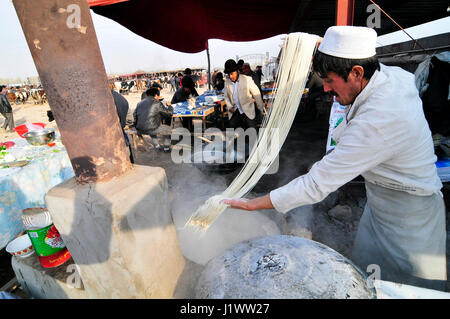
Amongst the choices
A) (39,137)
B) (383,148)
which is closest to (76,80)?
(383,148)

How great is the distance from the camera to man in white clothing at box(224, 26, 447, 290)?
1052mm

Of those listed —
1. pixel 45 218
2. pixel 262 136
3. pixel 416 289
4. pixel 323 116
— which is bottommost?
pixel 323 116

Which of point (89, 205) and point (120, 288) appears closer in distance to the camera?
point (89, 205)

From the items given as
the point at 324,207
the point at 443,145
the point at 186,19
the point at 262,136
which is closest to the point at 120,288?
the point at 262,136

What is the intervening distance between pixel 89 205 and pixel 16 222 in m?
2.50

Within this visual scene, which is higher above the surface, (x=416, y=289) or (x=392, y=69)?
(x=392, y=69)

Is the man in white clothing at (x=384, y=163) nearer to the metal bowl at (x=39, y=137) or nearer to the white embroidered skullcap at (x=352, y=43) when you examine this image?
the white embroidered skullcap at (x=352, y=43)

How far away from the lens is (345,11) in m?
2.32

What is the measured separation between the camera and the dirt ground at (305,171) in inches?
106

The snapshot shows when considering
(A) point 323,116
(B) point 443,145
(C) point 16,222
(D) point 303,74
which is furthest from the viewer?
(A) point 323,116

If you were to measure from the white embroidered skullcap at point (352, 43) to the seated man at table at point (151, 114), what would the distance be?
4.85 m

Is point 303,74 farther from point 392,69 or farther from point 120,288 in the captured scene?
point 120,288

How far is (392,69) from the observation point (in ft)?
4.04

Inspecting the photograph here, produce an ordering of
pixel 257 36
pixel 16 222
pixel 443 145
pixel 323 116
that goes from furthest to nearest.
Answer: pixel 323 116, pixel 257 36, pixel 443 145, pixel 16 222
